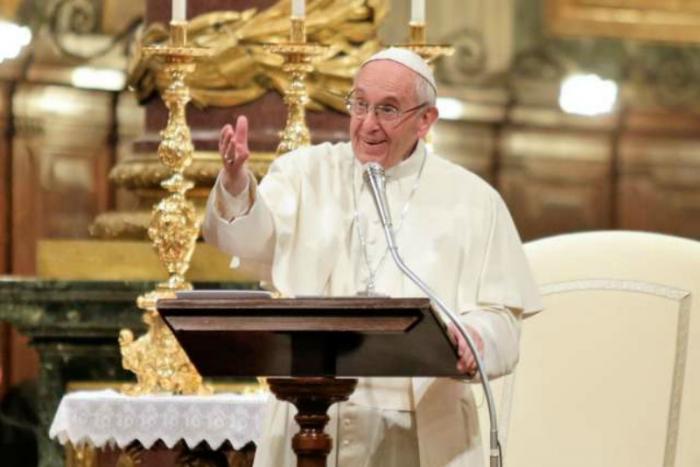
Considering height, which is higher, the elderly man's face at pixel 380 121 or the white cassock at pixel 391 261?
the elderly man's face at pixel 380 121

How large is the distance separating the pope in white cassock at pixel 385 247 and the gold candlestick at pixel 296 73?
91 cm

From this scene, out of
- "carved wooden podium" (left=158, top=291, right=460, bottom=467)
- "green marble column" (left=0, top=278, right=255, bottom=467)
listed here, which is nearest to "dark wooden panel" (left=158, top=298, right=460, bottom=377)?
"carved wooden podium" (left=158, top=291, right=460, bottom=467)

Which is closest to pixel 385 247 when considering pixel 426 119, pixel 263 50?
pixel 426 119

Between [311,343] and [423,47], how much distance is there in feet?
5.74

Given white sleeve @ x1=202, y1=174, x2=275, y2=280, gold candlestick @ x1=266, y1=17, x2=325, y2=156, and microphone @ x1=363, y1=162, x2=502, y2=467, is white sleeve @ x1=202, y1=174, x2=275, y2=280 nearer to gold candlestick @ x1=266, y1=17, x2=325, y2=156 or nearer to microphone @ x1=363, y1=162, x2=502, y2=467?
microphone @ x1=363, y1=162, x2=502, y2=467

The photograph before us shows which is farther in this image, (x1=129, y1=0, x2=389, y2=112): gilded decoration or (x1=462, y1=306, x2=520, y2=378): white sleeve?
(x1=129, y1=0, x2=389, y2=112): gilded decoration

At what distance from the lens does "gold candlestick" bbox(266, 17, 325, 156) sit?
6.09 meters

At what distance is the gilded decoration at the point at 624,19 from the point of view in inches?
494

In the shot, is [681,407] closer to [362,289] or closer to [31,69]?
[362,289]

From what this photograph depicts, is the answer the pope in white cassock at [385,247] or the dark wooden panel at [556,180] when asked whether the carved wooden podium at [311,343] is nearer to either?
the pope in white cassock at [385,247]

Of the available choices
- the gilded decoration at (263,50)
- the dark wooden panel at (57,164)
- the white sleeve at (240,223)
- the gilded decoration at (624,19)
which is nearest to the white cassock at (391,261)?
the white sleeve at (240,223)

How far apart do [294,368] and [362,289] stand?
0.55 meters

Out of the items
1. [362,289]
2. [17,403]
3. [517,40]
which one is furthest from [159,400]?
[517,40]

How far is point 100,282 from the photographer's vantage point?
294 inches
